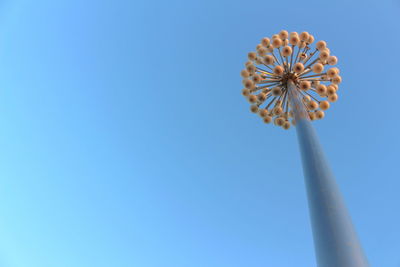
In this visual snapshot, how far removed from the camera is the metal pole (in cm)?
332

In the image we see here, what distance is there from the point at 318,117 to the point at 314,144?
5085 mm

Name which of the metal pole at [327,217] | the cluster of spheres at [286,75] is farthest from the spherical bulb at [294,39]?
the metal pole at [327,217]

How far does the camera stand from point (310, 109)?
33.0 ft

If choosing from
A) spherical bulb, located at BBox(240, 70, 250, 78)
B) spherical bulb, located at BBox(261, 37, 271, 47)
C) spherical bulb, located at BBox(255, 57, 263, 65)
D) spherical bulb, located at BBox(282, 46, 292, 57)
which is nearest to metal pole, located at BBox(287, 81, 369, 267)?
spherical bulb, located at BBox(282, 46, 292, 57)

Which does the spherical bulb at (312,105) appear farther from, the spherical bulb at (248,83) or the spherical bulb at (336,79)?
the spherical bulb at (248,83)

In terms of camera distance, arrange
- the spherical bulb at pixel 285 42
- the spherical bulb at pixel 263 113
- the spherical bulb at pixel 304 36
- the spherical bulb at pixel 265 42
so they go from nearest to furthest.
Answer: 1. the spherical bulb at pixel 265 42
2. the spherical bulb at pixel 304 36
3. the spherical bulb at pixel 285 42
4. the spherical bulb at pixel 263 113

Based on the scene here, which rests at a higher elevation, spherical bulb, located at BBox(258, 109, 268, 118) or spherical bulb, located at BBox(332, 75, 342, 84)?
spherical bulb, located at BBox(332, 75, 342, 84)

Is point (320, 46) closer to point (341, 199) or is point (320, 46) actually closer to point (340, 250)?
point (341, 199)

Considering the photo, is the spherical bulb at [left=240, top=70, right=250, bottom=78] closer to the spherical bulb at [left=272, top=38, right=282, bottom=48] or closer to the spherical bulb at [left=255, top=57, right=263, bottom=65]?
the spherical bulb at [left=255, top=57, right=263, bottom=65]

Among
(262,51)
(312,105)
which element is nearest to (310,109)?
(312,105)

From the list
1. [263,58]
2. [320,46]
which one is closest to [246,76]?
[263,58]

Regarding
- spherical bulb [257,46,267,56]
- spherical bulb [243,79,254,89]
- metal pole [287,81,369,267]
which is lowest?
metal pole [287,81,369,267]

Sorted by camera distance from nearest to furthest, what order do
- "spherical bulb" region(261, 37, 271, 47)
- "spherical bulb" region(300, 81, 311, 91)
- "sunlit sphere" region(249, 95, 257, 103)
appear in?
"spherical bulb" region(300, 81, 311, 91) → "spherical bulb" region(261, 37, 271, 47) → "sunlit sphere" region(249, 95, 257, 103)

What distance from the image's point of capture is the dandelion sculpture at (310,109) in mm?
3511
